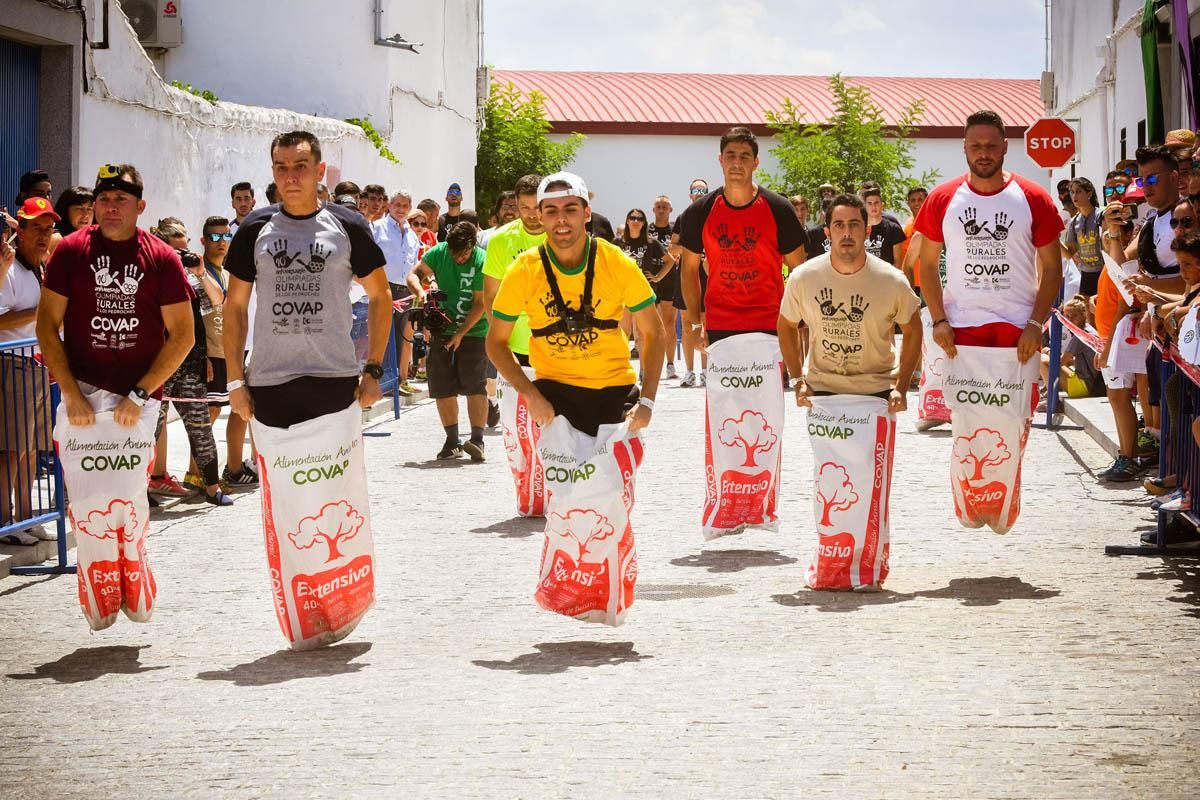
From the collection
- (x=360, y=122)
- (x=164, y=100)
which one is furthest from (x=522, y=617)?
(x=360, y=122)

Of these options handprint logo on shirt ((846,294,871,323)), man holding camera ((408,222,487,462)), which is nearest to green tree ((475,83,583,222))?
man holding camera ((408,222,487,462))

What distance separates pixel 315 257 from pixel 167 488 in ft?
17.1

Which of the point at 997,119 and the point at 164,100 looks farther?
the point at 164,100

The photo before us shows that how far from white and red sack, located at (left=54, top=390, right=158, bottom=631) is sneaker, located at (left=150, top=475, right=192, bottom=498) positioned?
14.6ft

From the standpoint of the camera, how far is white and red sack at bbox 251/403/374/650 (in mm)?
7320

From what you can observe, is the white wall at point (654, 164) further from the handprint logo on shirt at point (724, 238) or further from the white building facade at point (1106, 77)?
the handprint logo on shirt at point (724, 238)

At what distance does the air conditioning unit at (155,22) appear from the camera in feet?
92.5

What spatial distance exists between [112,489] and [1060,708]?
3974 mm

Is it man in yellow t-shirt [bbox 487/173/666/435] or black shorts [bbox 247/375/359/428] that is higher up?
man in yellow t-shirt [bbox 487/173/666/435]

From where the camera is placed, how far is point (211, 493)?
39.0 feet

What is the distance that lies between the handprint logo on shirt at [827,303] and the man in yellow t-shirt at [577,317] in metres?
1.22

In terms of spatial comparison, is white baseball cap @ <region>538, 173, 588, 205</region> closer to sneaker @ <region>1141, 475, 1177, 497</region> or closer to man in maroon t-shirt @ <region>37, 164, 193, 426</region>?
man in maroon t-shirt @ <region>37, 164, 193, 426</region>

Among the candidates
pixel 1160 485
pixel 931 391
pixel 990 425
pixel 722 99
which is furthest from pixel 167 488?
pixel 722 99

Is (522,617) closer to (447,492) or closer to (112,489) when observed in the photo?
(112,489)
